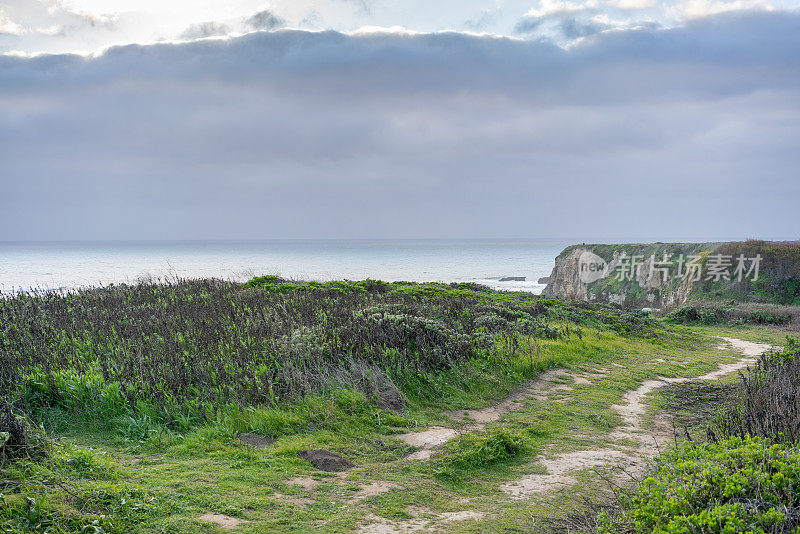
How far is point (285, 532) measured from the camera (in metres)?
4.73

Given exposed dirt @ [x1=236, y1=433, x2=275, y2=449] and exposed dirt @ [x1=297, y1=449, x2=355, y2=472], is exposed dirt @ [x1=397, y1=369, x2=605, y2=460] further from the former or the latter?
exposed dirt @ [x1=236, y1=433, x2=275, y2=449]

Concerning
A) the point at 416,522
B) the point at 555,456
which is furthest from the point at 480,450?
the point at 416,522

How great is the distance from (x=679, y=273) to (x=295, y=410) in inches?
1786

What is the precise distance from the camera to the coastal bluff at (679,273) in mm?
37781

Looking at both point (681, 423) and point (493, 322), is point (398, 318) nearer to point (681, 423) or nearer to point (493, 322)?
point (493, 322)

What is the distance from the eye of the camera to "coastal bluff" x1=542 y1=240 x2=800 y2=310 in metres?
37.8

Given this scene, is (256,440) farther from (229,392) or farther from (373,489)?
(373,489)

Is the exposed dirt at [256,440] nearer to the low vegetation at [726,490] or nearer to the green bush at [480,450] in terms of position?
the green bush at [480,450]

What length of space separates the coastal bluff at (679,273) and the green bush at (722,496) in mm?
38499

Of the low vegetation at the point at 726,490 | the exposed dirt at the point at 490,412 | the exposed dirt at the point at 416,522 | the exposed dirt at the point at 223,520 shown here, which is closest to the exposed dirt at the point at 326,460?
the exposed dirt at the point at 490,412

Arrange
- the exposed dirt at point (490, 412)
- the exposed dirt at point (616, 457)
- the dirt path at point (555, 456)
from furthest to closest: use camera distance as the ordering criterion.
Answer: the exposed dirt at point (490, 412) → the exposed dirt at point (616, 457) → the dirt path at point (555, 456)

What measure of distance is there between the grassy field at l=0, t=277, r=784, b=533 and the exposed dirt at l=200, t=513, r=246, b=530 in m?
0.03

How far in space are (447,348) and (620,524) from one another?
657 centimetres

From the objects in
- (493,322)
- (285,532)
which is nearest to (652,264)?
(493,322)
